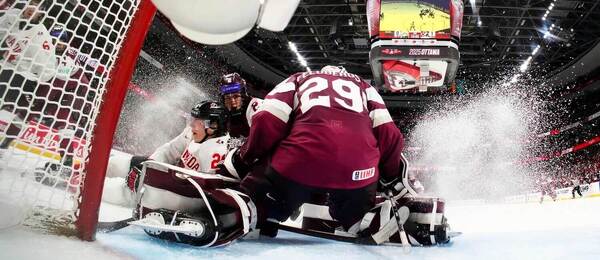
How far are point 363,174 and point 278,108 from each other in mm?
449

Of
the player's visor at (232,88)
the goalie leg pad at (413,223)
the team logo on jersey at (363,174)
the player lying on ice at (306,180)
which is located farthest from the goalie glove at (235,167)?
the player's visor at (232,88)

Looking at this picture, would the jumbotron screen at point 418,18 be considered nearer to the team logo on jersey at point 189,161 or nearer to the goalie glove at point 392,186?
the team logo on jersey at point 189,161

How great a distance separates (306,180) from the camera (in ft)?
5.49

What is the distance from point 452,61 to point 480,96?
15006 mm

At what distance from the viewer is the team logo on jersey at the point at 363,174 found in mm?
1702

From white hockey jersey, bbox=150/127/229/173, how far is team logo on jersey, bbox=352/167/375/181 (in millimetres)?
1078

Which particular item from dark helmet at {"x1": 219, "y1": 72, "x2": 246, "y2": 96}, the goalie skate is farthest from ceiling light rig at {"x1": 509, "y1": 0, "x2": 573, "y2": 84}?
the goalie skate

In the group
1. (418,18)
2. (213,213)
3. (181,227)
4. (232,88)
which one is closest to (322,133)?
(213,213)

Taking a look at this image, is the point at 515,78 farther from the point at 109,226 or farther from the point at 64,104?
the point at 64,104

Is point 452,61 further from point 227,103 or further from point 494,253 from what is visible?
point 494,253

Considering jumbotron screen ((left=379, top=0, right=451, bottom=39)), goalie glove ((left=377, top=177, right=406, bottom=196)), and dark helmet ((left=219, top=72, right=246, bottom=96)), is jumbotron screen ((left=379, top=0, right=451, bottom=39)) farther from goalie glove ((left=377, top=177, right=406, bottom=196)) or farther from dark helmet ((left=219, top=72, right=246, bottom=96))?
goalie glove ((left=377, top=177, right=406, bottom=196))

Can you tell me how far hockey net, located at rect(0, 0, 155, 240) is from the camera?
101 centimetres

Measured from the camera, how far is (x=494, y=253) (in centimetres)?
159

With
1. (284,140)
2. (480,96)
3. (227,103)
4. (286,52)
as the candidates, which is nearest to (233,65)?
(286,52)
